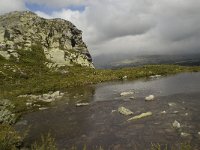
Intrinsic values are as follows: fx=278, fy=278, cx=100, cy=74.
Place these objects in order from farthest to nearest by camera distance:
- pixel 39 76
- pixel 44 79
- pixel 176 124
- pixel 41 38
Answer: pixel 41 38, pixel 39 76, pixel 44 79, pixel 176 124

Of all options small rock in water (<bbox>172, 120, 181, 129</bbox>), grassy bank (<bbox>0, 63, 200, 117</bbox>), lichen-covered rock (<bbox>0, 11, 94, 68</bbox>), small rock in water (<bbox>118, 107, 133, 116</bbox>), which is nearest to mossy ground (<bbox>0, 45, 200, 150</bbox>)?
grassy bank (<bbox>0, 63, 200, 117</bbox>)

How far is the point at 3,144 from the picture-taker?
61.9 ft

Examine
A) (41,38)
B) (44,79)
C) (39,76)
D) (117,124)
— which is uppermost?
(41,38)

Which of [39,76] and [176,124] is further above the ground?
[39,76]

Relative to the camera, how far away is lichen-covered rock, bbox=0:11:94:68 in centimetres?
14566

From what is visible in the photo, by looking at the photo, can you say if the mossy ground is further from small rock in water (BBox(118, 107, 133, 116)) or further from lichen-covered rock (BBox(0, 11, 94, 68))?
small rock in water (BBox(118, 107, 133, 116))

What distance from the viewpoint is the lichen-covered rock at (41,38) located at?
14566 cm

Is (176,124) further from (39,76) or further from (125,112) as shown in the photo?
(39,76)

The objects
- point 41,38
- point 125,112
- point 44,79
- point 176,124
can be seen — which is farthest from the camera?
point 41,38

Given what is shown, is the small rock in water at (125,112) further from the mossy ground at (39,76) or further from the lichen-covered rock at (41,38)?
the lichen-covered rock at (41,38)

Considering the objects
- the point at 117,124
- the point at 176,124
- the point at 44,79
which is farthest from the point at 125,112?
the point at 44,79

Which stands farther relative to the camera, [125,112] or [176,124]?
[125,112]

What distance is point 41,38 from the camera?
169750 mm

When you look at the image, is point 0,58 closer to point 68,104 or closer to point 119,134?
point 68,104
